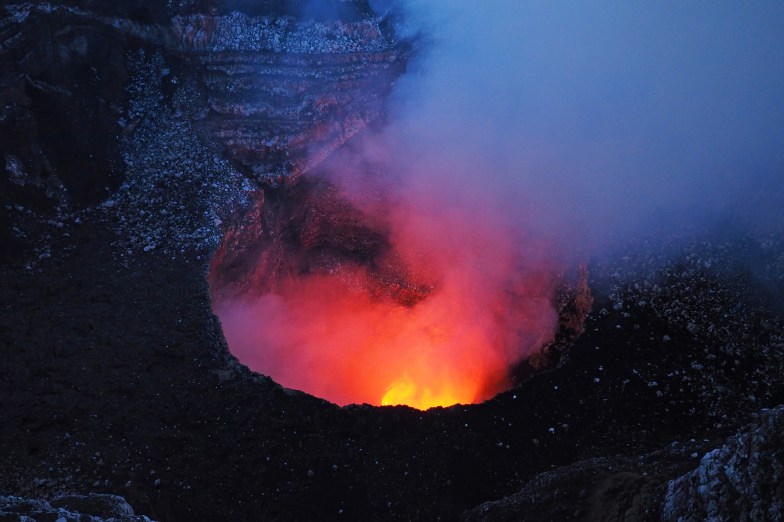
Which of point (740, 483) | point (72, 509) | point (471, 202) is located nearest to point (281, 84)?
point (471, 202)

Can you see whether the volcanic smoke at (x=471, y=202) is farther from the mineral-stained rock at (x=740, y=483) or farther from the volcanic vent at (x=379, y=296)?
the mineral-stained rock at (x=740, y=483)

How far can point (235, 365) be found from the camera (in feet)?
28.7

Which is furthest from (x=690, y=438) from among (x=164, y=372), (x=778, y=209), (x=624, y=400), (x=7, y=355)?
(x=7, y=355)

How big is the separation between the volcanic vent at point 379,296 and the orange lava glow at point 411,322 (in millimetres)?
26

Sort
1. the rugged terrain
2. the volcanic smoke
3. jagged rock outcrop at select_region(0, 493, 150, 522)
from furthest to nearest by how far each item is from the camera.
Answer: the volcanic smoke
the rugged terrain
jagged rock outcrop at select_region(0, 493, 150, 522)

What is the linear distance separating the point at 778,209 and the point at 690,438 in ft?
15.6

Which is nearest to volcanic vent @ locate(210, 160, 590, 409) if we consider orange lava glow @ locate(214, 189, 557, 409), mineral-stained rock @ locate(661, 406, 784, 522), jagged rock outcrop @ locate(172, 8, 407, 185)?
orange lava glow @ locate(214, 189, 557, 409)

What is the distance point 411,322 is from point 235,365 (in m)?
6.71

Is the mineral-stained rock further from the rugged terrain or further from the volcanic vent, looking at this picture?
the volcanic vent

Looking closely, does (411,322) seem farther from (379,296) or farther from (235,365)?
(235,365)

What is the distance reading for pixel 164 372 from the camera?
28.5 ft

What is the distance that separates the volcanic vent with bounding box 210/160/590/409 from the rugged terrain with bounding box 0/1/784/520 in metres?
1.35

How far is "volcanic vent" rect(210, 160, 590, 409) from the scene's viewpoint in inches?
491

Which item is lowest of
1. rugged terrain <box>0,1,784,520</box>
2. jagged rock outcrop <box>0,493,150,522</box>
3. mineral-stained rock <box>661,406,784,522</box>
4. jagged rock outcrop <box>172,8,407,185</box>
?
mineral-stained rock <box>661,406,784,522</box>
